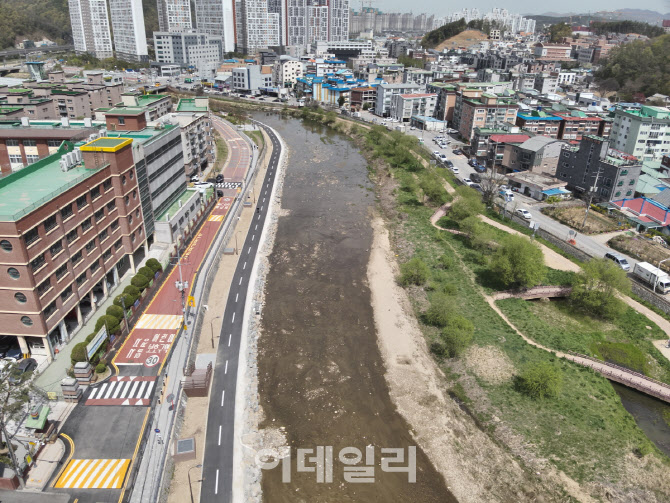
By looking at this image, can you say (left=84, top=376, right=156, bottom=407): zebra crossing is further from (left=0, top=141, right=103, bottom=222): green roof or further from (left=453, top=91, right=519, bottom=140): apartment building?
(left=453, top=91, right=519, bottom=140): apartment building

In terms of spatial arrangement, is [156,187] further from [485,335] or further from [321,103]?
[321,103]

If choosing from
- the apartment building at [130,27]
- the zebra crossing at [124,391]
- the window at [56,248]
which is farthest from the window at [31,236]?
the apartment building at [130,27]

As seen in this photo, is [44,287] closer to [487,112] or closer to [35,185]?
[35,185]

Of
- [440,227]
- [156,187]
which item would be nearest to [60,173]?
[156,187]

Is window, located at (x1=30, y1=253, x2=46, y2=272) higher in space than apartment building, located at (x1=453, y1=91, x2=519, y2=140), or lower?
lower

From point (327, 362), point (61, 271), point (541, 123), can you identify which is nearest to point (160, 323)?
point (61, 271)

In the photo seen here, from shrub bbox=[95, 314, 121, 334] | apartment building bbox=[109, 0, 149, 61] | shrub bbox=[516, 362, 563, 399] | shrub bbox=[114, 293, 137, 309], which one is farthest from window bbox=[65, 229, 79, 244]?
apartment building bbox=[109, 0, 149, 61]

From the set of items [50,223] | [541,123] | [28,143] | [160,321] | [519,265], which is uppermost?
[28,143]
